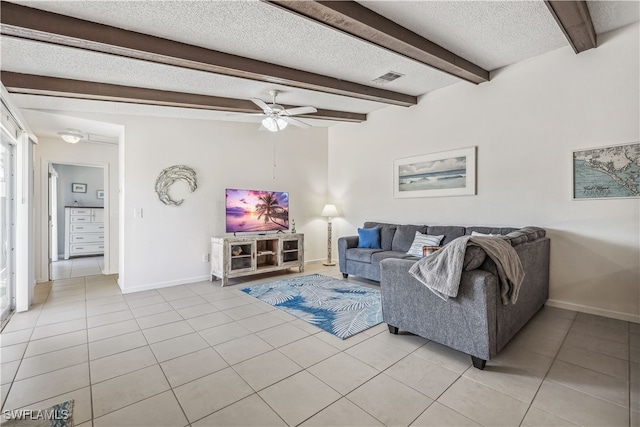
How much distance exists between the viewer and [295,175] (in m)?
5.88

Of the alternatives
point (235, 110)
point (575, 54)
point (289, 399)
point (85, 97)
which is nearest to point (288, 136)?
point (235, 110)

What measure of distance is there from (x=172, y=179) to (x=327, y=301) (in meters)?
2.89

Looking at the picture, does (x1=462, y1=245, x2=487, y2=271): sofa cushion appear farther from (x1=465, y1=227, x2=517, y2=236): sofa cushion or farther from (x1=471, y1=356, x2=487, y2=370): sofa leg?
(x1=465, y1=227, x2=517, y2=236): sofa cushion

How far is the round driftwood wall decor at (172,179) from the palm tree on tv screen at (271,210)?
3.58ft

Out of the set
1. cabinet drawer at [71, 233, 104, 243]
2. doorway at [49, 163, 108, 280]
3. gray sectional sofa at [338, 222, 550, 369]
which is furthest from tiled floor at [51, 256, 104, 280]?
gray sectional sofa at [338, 222, 550, 369]

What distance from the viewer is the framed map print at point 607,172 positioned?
2.92m

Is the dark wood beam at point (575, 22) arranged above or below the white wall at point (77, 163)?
above

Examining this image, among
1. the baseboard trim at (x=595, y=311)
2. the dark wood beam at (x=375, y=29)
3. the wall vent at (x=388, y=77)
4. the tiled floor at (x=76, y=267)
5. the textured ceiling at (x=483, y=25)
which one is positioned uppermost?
the textured ceiling at (x=483, y=25)

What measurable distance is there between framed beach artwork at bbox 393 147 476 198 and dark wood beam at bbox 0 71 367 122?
248cm

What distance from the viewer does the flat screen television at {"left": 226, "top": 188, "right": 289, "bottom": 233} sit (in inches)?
191

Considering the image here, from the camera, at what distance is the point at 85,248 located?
7242mm

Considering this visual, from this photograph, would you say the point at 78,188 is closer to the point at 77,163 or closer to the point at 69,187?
the point at 69,187

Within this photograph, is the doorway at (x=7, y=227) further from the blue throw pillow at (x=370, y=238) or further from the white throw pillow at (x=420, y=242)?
the white throw pillow at (x=420, y=242)

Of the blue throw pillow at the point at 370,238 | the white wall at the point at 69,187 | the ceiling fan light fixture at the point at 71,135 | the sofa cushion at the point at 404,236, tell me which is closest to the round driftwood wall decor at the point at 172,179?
the ceiling fan light fixture at the point at 71,135
